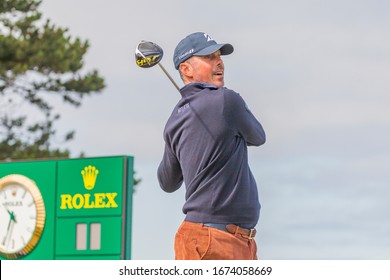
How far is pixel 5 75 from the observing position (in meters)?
27.9

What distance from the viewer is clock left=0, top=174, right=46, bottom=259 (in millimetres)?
18531

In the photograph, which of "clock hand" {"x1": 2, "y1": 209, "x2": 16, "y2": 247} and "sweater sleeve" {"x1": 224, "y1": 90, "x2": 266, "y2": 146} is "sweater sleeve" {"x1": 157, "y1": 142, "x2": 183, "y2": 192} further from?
"clock hand" {"x1": 2, "y1": 209, "x2": 16, "y2": 247}

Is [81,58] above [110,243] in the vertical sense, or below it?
above

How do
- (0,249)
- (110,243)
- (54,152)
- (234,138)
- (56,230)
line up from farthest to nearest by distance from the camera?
(54,152) → (0,249) → (56,230) → (110,243) → (234,138)

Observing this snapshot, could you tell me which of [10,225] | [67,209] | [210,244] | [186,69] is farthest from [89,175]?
[210,244]

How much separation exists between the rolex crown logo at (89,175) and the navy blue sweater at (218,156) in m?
11.5

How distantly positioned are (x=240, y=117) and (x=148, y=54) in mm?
897

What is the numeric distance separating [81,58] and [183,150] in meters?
22.2

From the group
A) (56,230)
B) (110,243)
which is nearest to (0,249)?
(56,230)

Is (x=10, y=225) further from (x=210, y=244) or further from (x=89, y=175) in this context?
(x=210, y=244)

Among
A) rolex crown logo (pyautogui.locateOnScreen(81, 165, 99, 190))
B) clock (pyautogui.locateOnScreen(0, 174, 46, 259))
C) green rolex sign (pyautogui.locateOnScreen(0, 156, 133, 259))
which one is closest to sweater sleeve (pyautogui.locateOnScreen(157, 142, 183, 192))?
green rolex sign (pyautogui.locateOnScreen(0, 156, 133, 259))

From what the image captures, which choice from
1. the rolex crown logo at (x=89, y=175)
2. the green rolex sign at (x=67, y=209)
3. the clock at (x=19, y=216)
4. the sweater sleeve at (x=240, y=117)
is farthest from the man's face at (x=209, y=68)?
the clock at (x=19, y=216)

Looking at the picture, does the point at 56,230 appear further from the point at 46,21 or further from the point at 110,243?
the point at 46,21

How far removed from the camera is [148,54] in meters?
6.45
